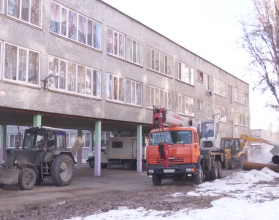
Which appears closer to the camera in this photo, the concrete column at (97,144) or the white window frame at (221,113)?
the concrete column at (97,144)

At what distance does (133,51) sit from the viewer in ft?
82.6

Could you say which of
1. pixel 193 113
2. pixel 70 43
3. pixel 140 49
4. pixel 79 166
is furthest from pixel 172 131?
pixel 193 113

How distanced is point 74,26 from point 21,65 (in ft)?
14.8

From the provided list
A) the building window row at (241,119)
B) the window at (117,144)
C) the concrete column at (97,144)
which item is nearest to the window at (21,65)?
the concrete column at (97,144)

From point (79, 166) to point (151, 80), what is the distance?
858 centimetres

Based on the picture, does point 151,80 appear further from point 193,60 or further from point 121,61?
point 193,60

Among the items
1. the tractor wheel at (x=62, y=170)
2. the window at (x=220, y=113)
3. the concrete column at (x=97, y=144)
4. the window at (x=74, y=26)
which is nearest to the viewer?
the tractor wheel at (x=62, y=170)

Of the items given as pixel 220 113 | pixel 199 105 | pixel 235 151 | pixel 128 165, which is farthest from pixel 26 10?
pixel 220 113

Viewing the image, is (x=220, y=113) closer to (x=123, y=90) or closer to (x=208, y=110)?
(x=208, y=110)

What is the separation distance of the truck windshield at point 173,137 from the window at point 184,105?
42.6 ft

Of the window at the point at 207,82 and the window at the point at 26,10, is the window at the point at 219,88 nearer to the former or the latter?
the window at the point at 207,82

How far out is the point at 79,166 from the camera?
2939 centimetres

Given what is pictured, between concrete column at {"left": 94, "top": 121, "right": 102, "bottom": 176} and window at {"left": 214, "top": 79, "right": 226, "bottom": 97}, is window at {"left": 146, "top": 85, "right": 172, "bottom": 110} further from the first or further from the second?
window at {"left": 214, "top": 79, "right": 226, "bottom": 97}

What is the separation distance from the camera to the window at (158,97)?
26517 millimetres
